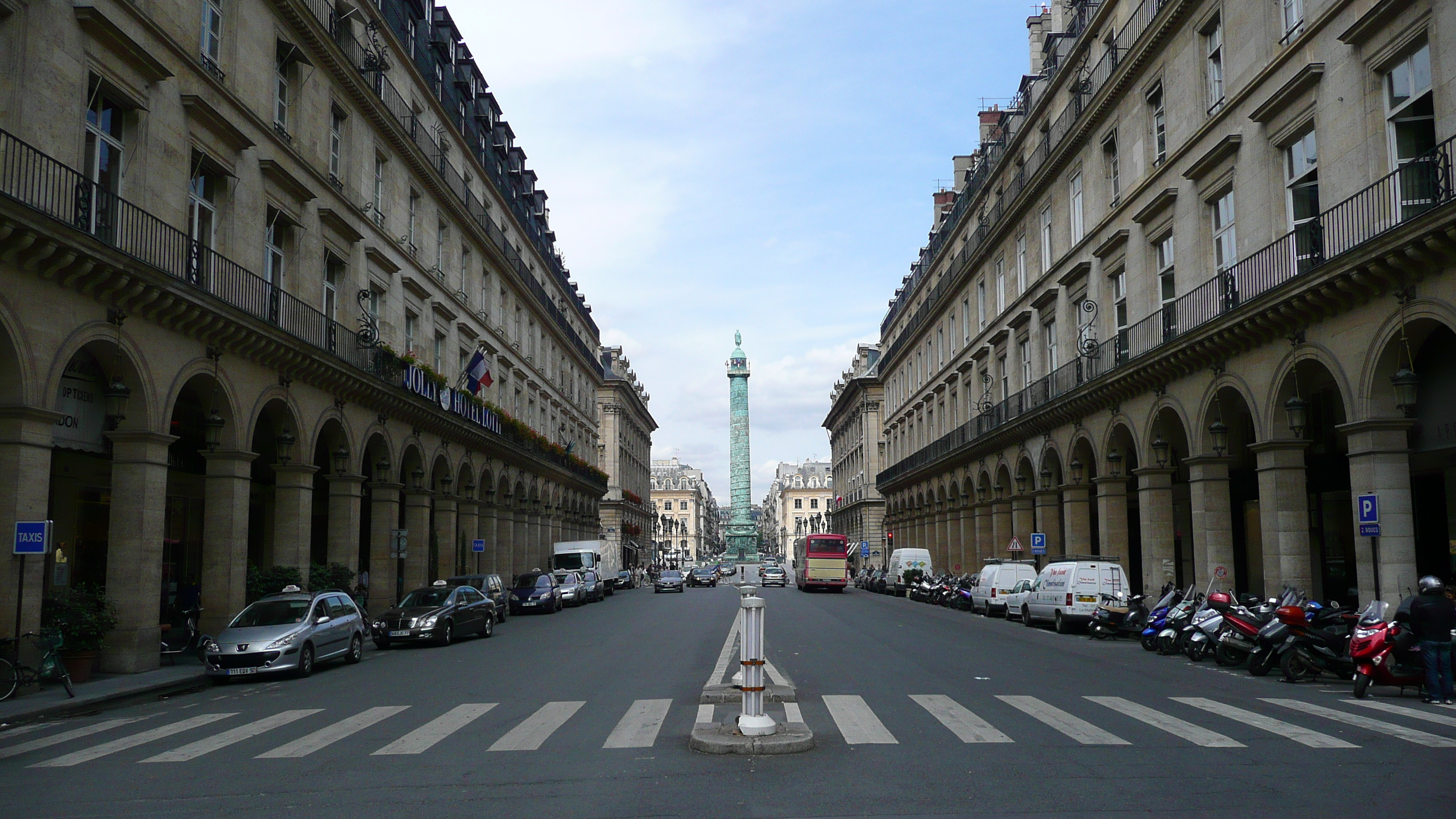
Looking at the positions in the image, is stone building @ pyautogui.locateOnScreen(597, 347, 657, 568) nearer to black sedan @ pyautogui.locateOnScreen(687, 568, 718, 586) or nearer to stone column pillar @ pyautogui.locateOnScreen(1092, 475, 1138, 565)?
black sedan @ pyautogui.locateOnScreen(687, 568, 718, 586)

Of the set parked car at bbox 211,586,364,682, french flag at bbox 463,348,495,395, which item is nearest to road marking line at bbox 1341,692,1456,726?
parked car at bbox 211,586,364,682

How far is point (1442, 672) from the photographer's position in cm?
1354

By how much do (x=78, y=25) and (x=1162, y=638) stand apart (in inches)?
888

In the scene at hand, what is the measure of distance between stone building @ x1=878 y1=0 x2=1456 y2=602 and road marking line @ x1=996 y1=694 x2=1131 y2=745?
27.7ft

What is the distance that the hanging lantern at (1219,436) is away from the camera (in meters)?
23.7

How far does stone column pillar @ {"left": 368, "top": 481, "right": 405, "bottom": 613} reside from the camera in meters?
31.5

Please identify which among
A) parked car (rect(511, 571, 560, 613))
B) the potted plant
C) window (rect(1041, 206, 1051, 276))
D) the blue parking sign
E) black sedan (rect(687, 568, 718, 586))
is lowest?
black sedan (rect(687, 568, 718, 586))

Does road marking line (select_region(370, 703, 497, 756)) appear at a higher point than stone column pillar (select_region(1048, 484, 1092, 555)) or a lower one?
lower

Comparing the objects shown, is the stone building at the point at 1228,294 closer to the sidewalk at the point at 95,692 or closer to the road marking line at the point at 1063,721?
the road marking line at the point at 1063,721

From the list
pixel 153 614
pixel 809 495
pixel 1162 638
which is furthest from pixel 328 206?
pixel 809 495

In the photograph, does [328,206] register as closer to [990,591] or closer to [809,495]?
[990,591]

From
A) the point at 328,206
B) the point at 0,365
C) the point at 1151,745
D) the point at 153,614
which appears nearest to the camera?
the point at 1151,745

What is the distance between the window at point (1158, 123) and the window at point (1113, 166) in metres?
2.31

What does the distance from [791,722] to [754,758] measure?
2.17 meters
